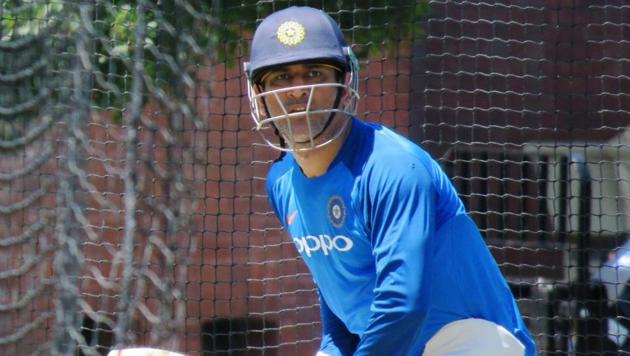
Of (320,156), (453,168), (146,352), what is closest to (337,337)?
(320,156)

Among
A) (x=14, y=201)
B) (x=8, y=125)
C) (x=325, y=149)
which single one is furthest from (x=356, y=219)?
(x=14, y=201)

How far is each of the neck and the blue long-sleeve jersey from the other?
2cm

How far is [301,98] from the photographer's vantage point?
3.06 m

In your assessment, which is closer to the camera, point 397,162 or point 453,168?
point 397,162

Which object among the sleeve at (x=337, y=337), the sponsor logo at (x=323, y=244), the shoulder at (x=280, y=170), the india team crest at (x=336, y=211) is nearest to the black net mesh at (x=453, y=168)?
the shoulder at (x=280, y=170)

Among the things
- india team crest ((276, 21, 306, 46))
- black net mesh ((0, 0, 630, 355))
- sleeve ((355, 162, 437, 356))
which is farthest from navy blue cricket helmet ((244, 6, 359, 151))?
black net mesh ((0, 0, 630, 355))

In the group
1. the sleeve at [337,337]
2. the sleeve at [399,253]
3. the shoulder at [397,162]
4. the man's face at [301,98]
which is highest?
the man's face at [301,98]

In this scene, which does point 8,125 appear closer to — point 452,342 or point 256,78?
point 256,78

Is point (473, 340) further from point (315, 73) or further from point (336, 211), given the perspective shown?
point (315, 73)

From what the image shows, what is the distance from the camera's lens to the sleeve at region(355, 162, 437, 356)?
2.70 meters

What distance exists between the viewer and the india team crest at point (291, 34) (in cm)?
303

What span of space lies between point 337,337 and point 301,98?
2.41 ft

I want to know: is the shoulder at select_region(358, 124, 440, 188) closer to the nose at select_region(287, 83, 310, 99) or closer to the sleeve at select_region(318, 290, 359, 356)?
the nose at select_region(287, 83, 310, 99)

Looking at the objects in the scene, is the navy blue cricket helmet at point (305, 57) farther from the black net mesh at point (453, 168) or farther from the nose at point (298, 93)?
the black net mesh at point (453, 168)
